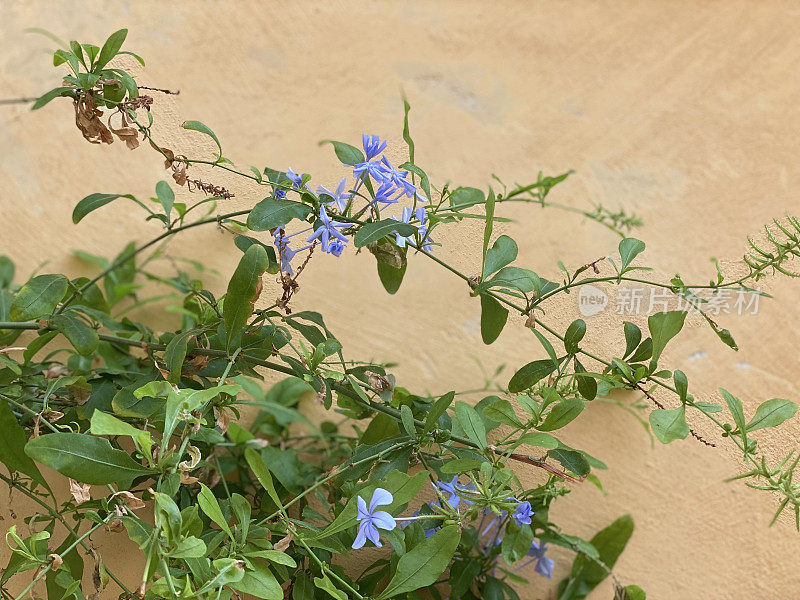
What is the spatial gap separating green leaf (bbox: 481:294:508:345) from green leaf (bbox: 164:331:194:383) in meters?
0.23

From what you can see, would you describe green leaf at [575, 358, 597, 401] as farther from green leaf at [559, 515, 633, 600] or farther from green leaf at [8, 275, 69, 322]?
green leaf at [8, 275, 69, 322]

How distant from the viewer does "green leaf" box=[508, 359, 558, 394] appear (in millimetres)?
581

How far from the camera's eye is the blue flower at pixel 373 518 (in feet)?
1.66

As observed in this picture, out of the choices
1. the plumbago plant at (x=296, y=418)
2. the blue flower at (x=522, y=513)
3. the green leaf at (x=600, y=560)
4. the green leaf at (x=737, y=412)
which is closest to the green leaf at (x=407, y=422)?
the plumbago plant at (x=296, y=418)

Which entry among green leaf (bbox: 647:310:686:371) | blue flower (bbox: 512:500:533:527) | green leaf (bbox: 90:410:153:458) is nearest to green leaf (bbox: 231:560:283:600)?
green leaf (bbox: 90:410:153:458)

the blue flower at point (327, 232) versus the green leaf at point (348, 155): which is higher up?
the green leaf at point (348, 155)

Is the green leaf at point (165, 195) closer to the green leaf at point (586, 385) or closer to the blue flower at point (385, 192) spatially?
the blue flower at point (385, 192)

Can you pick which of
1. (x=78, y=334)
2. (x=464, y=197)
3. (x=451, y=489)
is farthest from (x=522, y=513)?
(x=78, y=334)

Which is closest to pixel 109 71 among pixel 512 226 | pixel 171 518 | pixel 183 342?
pixel 183 342

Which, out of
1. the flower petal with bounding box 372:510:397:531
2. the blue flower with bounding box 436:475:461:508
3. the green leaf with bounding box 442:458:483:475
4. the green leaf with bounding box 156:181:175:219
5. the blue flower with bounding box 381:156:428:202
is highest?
the green leaf with bounding box 156:181:175:219

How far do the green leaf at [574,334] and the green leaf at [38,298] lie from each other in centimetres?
40

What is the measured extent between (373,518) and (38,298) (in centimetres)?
31

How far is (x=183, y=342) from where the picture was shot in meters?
0.55

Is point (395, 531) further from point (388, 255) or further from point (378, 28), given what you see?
point (378, 28)
